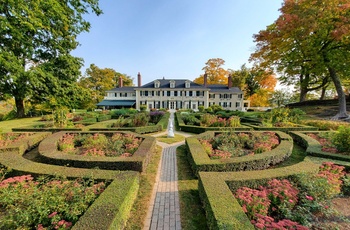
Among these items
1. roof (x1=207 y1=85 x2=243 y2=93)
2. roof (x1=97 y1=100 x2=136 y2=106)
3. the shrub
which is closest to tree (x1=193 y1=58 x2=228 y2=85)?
roof (x1=207 y1=85 x2=243 y2=93)

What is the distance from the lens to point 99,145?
704 centimetres

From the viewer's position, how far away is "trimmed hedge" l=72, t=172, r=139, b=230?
2.36 metres

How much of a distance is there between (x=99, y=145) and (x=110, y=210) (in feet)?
16.1

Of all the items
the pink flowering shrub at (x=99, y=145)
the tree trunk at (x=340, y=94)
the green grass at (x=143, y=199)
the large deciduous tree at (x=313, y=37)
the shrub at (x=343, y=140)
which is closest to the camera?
the green grass at (x=143, y=199)

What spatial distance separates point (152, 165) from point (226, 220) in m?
3.99

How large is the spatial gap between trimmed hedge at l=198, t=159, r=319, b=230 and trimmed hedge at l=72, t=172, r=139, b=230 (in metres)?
1.57

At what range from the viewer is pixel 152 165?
237 inches

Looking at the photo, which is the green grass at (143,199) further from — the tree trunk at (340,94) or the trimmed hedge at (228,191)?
the tree trunk at (340,94)

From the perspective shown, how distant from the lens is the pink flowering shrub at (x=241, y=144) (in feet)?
21.4

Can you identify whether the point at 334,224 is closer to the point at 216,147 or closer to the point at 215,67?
the point at 216,147

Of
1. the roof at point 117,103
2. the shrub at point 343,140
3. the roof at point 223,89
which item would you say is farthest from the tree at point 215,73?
the shrub at point 343,140

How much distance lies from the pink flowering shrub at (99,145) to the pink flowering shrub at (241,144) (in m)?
3.31

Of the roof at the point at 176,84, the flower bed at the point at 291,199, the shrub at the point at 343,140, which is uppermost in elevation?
the roof at the point at 176,84

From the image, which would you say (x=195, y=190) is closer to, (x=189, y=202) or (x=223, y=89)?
(x=189, y=202)
